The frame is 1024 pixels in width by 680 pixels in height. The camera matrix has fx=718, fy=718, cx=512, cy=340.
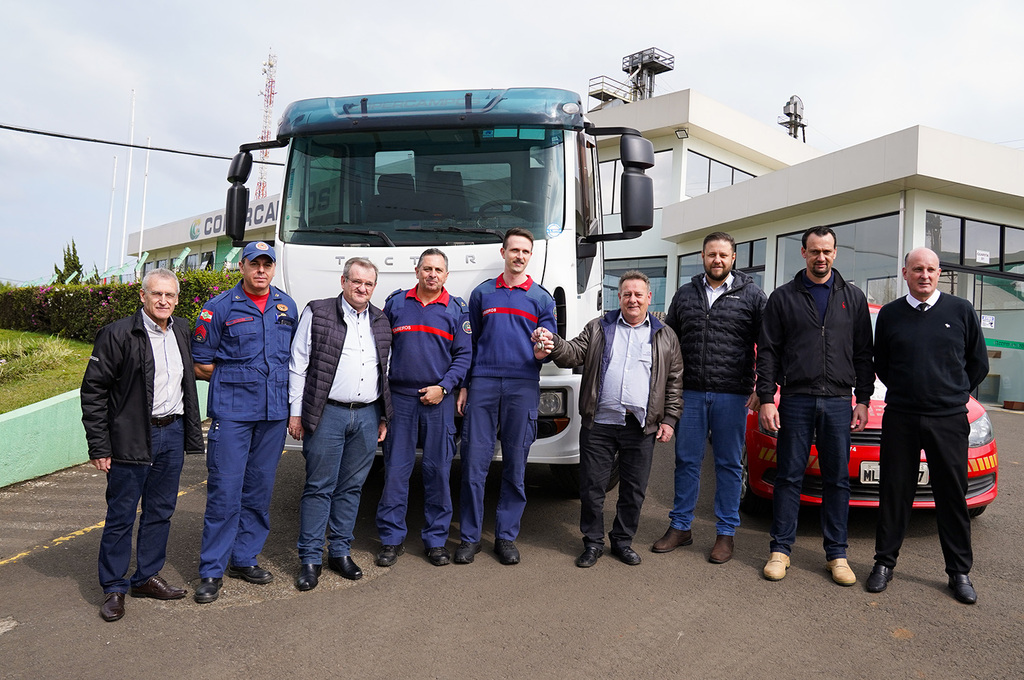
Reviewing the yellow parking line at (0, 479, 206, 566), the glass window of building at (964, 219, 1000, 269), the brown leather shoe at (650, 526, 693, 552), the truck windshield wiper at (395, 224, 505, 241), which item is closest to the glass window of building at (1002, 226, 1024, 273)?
the glass window of building at (964, 219, 1000, 269)

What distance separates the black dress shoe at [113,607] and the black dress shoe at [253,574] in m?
0.58

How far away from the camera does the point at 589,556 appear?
4.37m

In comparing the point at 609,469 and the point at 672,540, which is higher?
the point at 609,469

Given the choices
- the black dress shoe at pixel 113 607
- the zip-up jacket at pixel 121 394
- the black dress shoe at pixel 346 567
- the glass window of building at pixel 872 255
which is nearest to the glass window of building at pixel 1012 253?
the glass window of building at pixel 872 255

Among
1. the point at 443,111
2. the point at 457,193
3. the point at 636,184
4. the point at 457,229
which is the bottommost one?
the point at 457,229

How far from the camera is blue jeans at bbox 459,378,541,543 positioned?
436 centimetres

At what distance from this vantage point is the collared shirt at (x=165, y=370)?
3.68 metres

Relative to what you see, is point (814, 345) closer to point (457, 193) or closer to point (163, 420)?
point (457, 193)

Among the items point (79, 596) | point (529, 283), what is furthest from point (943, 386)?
point (79, 596)

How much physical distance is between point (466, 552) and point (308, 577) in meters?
0.94

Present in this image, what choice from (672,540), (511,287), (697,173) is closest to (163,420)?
(511,287)

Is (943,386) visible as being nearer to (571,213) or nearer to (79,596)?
(571,213)

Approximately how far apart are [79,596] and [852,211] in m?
15.0

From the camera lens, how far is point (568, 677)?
2994 mm
